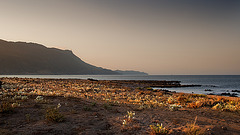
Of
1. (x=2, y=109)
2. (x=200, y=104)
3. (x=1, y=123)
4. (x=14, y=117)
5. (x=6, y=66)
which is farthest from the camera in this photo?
(x=6, y=66)

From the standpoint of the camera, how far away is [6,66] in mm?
199125

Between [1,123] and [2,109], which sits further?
[2,109]

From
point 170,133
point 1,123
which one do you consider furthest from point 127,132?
point 1,123

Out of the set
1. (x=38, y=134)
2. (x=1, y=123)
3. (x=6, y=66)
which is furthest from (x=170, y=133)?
(x=6, y=66)

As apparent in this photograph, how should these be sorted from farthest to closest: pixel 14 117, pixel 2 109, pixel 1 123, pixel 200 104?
pixel 200 104, pixel 2 109, pixel 14 117, pixel 1 123

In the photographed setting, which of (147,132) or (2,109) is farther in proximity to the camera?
(2,109)

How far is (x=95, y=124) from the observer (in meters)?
6.07

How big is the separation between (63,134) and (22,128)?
1.73 metres

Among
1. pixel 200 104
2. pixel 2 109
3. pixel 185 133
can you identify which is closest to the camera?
pixel 185 133

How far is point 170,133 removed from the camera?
16.3ft

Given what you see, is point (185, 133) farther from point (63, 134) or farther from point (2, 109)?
point (2, 109)

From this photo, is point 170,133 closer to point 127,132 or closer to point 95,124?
point 127,132

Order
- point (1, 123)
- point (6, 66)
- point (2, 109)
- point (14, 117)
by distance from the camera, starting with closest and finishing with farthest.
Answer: point (1, 123) → point (14, 117) → point (2, 109) → point (6, 66)

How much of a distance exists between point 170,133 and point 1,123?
21.8 feet
